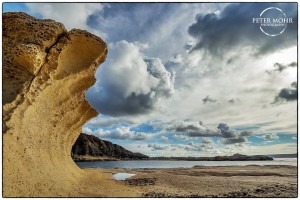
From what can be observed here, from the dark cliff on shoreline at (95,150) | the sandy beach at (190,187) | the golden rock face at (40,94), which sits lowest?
the dark cliff on shoreline at (95,150)

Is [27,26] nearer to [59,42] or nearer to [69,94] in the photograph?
[59,42]

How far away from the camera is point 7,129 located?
6844mm

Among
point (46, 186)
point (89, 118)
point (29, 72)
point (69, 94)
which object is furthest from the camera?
point (89, 118)

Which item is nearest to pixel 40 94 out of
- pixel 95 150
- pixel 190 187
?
pixel 190 187

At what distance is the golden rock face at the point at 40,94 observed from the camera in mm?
7008

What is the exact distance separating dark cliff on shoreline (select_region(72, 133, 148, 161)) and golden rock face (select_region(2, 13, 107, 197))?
8000 cm

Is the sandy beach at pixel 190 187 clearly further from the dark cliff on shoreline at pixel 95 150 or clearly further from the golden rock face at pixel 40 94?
the dark cliff on shoreline at pixel 95 150

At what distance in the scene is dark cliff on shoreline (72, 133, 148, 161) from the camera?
90.8m

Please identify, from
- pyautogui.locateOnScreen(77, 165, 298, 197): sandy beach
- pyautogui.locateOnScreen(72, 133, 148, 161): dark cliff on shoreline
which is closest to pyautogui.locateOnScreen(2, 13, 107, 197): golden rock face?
pyautogui.locateOnScreen(77, 165, 298, 197): sandy beach

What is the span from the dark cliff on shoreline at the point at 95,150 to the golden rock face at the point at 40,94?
80.0 m

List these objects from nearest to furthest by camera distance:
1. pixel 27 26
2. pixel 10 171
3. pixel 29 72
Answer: pixel 10 171 → pixel 29 72 → pixel 27 26

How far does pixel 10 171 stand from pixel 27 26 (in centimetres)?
474

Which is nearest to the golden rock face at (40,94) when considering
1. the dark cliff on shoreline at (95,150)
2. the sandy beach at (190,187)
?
the sandy beach at (190,187)

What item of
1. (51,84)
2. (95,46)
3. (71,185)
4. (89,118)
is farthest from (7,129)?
(89,118)
